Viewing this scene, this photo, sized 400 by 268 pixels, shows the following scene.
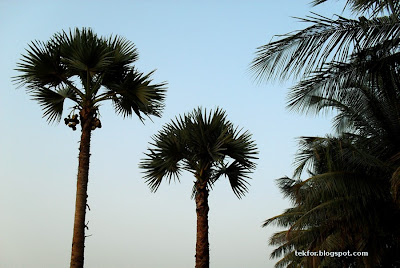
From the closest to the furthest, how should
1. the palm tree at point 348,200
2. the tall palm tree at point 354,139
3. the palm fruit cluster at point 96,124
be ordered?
the tall palm tree at point 354,139
the palm fruit cluster at point 96,124
the palm tree at point 348,200

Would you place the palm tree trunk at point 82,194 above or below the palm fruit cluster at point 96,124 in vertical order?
below

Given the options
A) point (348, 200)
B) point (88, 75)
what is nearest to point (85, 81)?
point (88, 75)

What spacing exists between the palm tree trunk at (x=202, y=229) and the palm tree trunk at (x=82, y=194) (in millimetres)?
2763

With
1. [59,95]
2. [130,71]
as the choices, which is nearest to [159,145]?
[130,71]

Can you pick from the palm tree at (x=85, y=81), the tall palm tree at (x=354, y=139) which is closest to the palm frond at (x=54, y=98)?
the palm tree at (x=85, y=81)

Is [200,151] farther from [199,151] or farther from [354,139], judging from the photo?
[354,139]

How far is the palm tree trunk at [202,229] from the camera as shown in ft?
34.7

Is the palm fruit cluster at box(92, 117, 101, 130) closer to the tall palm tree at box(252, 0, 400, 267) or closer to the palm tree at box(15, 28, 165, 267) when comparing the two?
the palm tree at box(15, 28, 165, 267)

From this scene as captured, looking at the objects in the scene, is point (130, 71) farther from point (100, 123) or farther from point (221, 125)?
point (221, 125)

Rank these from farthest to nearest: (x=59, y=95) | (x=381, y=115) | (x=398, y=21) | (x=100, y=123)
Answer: (x=381, y=115), (x=59, y=95), (x=100, y=123), (x=398, y=21)

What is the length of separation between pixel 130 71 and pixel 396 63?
676cm

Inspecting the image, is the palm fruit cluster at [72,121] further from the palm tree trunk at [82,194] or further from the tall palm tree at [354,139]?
the tall palm tree at [354,139]

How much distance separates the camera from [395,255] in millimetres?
17281

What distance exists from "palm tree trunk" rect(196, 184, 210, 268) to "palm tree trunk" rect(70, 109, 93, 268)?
276 cm
